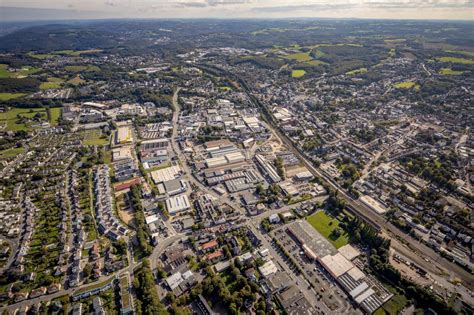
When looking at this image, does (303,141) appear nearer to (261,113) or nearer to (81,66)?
(261,113)

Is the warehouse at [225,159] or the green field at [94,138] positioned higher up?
the green field at [94,138]

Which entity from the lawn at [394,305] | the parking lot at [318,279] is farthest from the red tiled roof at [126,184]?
the lawn at [394,305]

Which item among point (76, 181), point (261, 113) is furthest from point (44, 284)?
point (261, 113)

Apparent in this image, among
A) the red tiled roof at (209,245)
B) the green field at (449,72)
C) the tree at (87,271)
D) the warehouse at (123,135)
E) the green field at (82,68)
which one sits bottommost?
the red tiled roof at (209,245)

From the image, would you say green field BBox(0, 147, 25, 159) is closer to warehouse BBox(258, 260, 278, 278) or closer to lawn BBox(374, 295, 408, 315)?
warehouse BBox(258, 260, 278, 278)

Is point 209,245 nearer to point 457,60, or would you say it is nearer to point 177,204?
point 177,204

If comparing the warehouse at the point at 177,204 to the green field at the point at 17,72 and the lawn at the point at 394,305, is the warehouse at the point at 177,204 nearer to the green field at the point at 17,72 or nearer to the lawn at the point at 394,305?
the lawn at the point at 394,305
